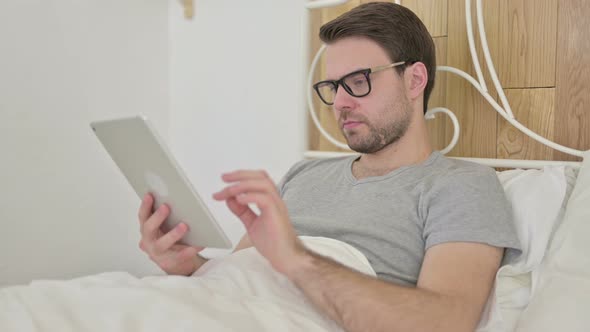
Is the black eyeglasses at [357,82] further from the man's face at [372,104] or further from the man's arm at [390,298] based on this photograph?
the man's arm at [390,298]

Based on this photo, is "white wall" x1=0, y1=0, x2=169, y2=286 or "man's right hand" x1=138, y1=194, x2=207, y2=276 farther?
"white wall" x1=0, y1=0, x2=169, y2=286

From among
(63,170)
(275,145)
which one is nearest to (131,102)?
(63,170)

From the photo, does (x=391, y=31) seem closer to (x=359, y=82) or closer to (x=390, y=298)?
(x=359, y=82)

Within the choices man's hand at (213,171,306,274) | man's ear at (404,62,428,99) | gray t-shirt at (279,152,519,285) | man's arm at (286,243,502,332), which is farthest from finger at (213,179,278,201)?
man's ear at (404,62,428,99)

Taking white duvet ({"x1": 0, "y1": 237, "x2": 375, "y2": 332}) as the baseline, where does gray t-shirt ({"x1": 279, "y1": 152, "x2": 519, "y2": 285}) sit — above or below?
above

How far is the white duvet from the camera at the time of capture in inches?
30.2

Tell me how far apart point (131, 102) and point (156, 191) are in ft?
3.43

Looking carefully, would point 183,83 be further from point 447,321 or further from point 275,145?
point 447,321

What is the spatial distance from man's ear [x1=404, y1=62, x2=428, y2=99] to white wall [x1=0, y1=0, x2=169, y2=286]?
1032 mm

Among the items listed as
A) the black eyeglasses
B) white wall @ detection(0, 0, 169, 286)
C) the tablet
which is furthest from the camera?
white wall @ detection(0, 0, 169, 286)

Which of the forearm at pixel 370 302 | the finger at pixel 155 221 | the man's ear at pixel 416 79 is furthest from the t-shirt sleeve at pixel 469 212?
the finger at pixel 155 221

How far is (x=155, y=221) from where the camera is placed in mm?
1000

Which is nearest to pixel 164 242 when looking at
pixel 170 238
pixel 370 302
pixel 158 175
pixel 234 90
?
pixel 170 238

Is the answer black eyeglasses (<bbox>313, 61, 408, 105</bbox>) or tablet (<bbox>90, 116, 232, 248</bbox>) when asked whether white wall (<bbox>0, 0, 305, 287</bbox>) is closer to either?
black eyeglasses (<bbox>313, 61, 408, 105</bbox>)
